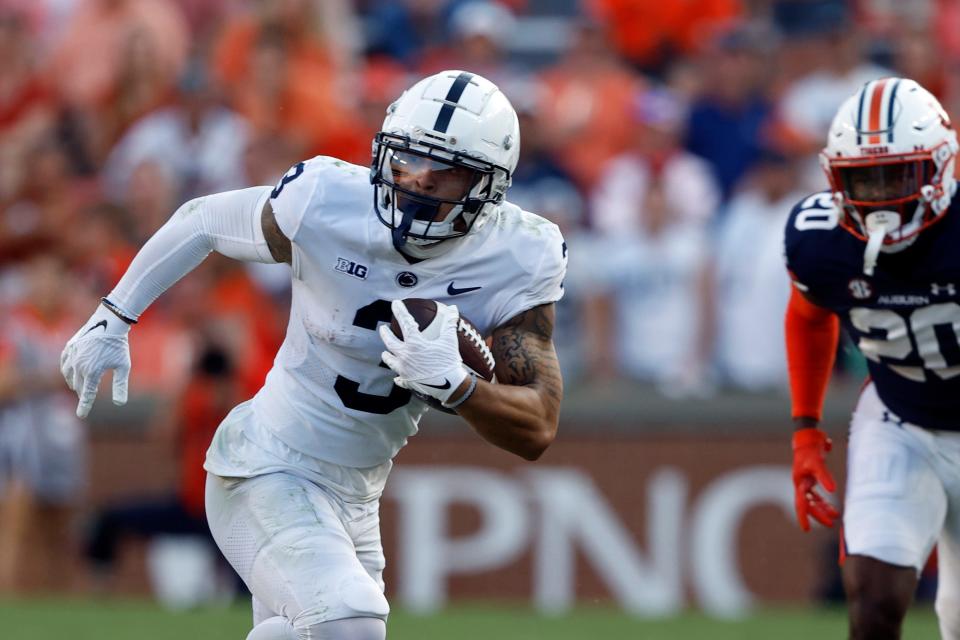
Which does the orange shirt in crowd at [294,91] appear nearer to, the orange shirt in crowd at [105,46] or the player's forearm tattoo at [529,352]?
the orange shirt in crowd at [105,46]

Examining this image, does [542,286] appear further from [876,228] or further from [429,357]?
[876,228]

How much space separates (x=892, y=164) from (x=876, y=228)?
0.68 ft

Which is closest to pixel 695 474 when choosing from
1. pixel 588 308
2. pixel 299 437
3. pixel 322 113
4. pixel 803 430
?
pixel 588 308

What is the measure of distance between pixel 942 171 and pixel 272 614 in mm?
2482

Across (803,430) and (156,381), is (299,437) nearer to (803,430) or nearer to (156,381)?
(803,430)

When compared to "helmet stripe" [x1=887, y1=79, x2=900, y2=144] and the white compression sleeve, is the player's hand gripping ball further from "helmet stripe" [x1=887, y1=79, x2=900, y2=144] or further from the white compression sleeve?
"helmet stripe" [x1=887, y1=79, x2=900, y2=144]

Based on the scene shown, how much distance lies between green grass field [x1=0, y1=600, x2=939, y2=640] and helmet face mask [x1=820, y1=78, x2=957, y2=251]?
3.19m

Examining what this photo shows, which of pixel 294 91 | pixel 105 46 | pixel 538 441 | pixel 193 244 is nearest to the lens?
pixel 538 441

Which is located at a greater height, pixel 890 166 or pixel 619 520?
pixel 890 166

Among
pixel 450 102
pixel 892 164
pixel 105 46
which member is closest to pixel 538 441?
pixel 450 102

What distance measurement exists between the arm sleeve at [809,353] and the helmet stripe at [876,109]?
2.32 feet

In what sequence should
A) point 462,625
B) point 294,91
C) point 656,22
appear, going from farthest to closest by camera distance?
1. point 656,22
2. point 294,91
3. point 462,625

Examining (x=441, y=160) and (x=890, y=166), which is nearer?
(x=441, y=160)

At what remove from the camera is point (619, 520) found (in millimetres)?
9484
